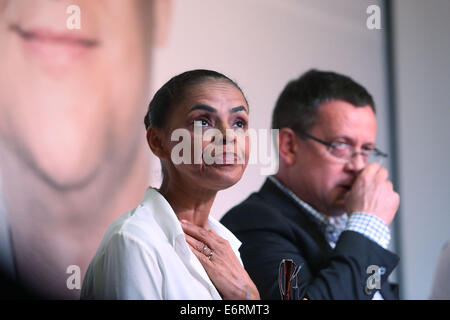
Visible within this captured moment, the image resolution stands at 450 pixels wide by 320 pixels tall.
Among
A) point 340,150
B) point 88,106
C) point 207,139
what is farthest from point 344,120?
point 88,106

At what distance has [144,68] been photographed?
1.14m

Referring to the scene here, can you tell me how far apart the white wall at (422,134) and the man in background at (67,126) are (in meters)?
0.72

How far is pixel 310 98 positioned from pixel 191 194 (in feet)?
1.50

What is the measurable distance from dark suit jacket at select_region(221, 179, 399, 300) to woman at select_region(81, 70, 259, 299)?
13 centimetres


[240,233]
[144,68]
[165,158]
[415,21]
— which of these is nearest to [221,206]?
[240,233]

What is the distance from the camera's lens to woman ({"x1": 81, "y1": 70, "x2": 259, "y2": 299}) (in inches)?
31.6

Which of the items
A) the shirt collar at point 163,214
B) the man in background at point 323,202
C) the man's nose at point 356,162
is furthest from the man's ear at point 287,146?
the shirt collar at point 163,214

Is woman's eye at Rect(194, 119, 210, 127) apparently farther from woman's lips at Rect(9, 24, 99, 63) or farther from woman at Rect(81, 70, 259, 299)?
woman's lips at Rect(9, 24, 99, 63)

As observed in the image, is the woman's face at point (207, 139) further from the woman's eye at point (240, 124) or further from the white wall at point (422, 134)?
the white wall at point (422, 134)

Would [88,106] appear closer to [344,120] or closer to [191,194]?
[191,194]

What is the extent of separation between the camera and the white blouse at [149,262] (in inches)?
30.0

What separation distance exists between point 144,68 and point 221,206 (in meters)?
0.33

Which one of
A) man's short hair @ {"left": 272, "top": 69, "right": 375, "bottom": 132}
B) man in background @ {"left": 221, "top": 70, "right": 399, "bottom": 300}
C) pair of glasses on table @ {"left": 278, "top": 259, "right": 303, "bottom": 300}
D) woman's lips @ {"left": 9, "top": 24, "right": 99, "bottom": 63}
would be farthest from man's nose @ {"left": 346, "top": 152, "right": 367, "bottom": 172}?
woman's lips @ {"left": 9, "top": 24, "right": 99, "bottom": 63}

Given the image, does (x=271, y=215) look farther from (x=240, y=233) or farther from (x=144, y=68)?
(x=144, y=68)
